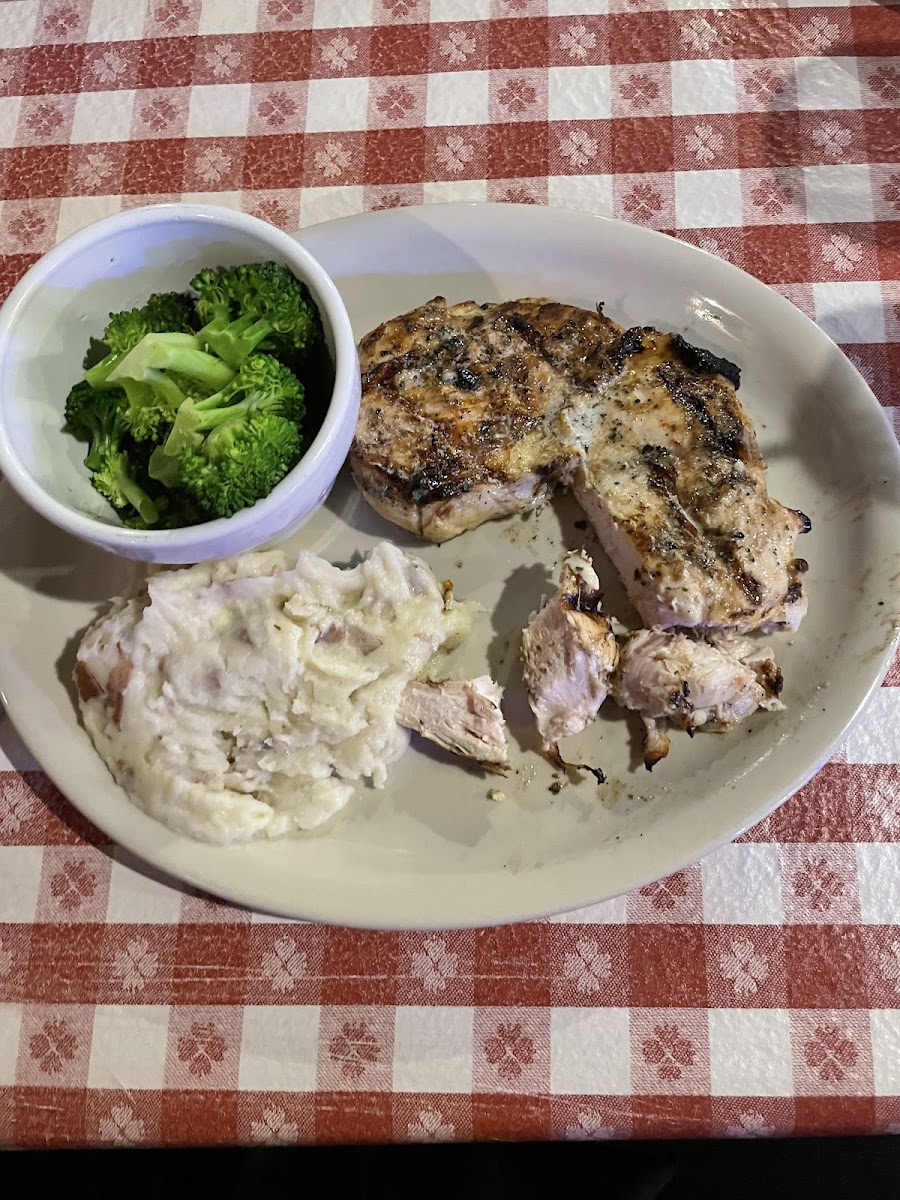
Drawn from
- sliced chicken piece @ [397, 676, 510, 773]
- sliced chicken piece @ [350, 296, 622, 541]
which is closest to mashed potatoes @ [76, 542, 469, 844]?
sliced chicken piece @ [397, 676, 510, 773]

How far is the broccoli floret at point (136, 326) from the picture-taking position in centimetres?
197

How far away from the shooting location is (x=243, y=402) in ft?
6.17

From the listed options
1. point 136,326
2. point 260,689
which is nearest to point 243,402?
point 136,326

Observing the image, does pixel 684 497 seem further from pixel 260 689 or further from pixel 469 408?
pixel 260 689

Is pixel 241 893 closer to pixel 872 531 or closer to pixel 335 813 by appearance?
pixel 335 813

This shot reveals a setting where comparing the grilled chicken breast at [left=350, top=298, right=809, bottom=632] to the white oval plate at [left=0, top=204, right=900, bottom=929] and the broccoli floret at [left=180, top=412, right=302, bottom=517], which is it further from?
the broccoli floret at [left=180, top=412, right=302, bottom=517]

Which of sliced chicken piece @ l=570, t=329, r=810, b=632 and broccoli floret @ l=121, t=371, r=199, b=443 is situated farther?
sliced chicken piece @ l=570, t=329, r=810, b=632

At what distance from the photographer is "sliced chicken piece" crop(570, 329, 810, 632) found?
6.66ft

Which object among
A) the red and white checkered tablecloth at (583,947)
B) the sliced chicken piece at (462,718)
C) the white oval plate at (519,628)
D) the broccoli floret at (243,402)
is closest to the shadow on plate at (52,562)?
the white oval plate at (519,628)

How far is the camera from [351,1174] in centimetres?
262

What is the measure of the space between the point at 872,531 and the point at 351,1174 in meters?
2.18

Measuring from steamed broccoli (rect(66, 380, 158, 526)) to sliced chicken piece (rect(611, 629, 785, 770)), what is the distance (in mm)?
1074

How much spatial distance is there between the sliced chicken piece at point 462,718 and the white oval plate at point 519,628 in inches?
3.4

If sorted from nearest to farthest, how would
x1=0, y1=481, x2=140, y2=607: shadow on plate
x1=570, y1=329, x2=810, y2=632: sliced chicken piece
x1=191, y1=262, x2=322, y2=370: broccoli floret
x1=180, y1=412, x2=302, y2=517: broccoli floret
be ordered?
1. x1=180, y1=412, x2=302, y2=517: broccoli floret
2. x1=191, y1=262, x2=322, y2=370: broccoli floret
3. x1=570, y1=329, x2=810, y2=632: sliced chicken piece
4. x1=0, y1=481, x2=140, y2=607: shadow on plate
